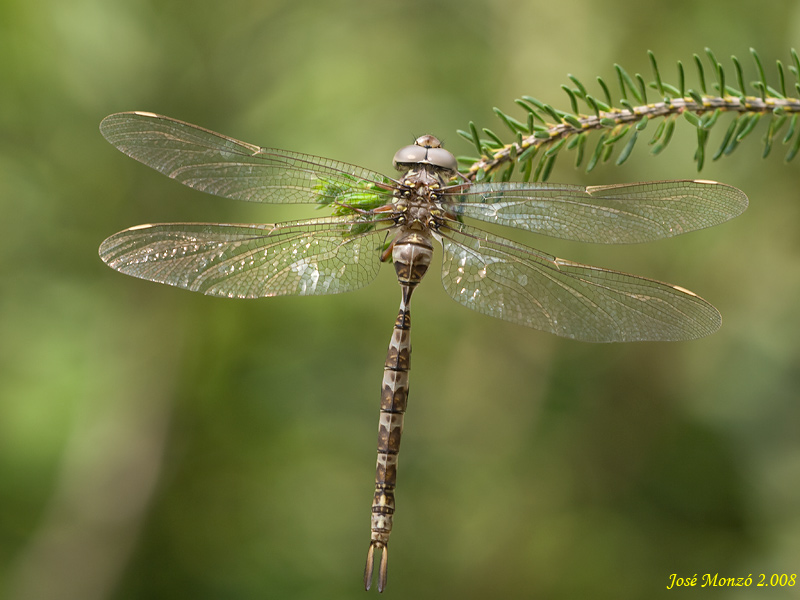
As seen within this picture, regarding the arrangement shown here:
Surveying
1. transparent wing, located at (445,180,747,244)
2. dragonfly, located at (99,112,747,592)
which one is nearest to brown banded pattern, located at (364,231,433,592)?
dragonfly, located at (99,112,747,592)

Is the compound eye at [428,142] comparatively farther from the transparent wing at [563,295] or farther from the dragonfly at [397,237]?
the transparent wing at [563,295]

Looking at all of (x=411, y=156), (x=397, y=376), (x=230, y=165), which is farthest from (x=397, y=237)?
(x=230, y=165)

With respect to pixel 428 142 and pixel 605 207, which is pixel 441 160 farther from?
pixel 605 207

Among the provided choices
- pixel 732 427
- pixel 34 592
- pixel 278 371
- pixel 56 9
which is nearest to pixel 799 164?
pixel 732 427

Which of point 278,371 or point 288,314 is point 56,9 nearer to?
point 288,314

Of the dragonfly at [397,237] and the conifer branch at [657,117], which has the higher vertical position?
the conifer branch at [657,117]

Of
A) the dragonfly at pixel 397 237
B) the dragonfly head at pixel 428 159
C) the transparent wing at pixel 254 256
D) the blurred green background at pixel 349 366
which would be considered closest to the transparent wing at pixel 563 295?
the dragonfly at pixel 397 237
